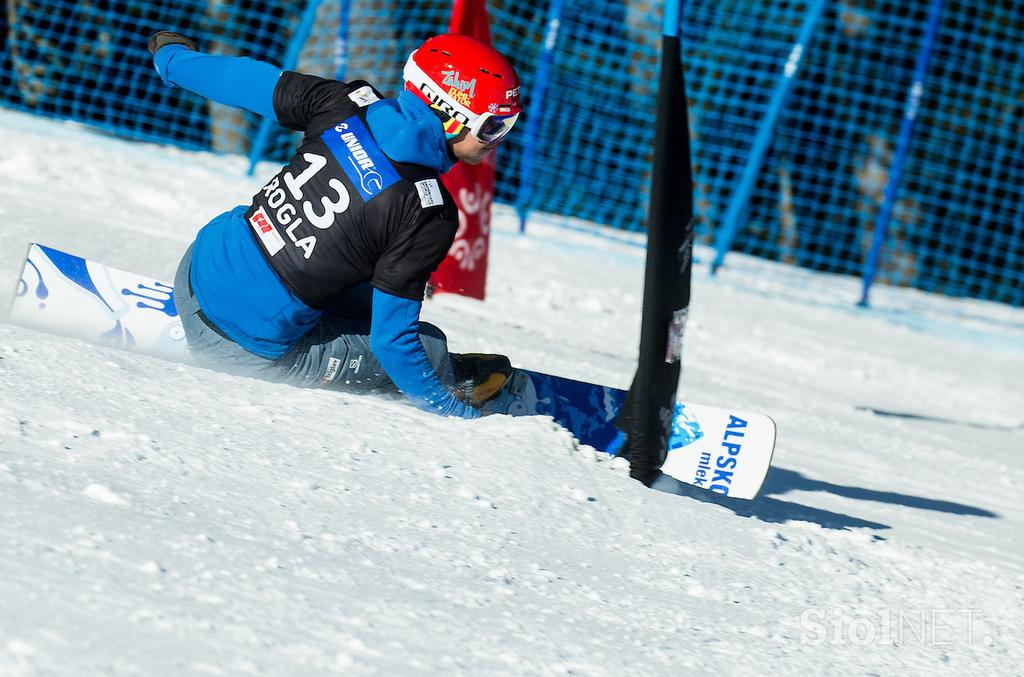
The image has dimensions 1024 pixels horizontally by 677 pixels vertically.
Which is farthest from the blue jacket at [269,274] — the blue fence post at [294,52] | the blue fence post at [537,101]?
the blue fence post at [537,101]

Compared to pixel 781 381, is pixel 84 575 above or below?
above

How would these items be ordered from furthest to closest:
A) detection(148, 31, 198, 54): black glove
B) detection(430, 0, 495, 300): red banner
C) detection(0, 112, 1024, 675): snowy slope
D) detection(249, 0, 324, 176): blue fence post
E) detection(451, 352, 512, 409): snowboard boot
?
1. detection(249, 0, 324, 176): blue fence post
2. detection(430, 0, 495, 300): red banner
3. detection(148, 31, 198, 54): black glove
4. detection(451, 352, 512, 409): snowboard boot
5. detection(0, 112, 1024, 675): snowy slope

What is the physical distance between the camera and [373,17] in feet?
31.8

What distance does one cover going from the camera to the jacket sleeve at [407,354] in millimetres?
3361

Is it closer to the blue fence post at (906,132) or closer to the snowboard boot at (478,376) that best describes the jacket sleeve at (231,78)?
the snowboard boot at (478,376)

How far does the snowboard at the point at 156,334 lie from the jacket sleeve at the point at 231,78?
602mm

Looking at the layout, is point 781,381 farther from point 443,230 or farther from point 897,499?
point 443,230

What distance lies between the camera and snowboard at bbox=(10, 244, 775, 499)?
367 cm

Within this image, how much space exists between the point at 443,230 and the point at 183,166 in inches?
190

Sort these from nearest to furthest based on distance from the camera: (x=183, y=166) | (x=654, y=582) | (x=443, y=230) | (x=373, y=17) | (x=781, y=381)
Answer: (x=654, y=582) → (x=443, y=230) → (x=781, y=381) → (x=183, y=166) → (x=373, y=17)

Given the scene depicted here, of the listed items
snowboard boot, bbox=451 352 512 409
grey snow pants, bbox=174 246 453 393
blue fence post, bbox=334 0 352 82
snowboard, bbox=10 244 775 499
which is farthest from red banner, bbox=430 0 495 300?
blue fence post, bbox=334 0 352 82

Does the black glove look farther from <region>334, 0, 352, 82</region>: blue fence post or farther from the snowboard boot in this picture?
<region>334, 0, 352, 82</region>: blue fence post

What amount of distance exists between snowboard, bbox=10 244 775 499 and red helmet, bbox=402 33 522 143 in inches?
34.7

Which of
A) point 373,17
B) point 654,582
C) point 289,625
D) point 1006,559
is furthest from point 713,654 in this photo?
point 373,17
